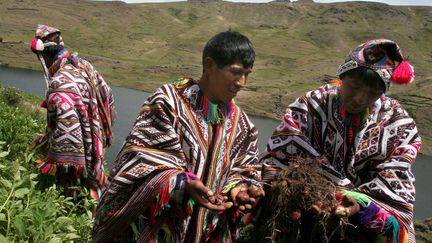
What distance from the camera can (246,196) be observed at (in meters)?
2.21

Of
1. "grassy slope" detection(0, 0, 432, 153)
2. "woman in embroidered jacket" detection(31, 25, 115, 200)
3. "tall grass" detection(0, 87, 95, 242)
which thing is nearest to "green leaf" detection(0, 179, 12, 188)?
"tall grass" detection(0, 87, 95, 242)

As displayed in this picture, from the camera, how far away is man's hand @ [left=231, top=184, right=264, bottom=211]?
7.25 ft

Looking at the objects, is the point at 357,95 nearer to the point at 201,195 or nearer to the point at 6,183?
the point at 201,195

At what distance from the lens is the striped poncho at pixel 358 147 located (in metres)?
2.38

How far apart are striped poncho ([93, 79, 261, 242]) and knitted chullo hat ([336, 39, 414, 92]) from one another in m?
0.73

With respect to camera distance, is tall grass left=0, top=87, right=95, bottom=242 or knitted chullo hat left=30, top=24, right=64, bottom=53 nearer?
tall grass left=0, top=87, right=95, bottom=242

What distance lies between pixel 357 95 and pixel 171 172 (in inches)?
41.1

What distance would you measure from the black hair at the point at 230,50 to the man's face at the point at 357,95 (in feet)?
1.80

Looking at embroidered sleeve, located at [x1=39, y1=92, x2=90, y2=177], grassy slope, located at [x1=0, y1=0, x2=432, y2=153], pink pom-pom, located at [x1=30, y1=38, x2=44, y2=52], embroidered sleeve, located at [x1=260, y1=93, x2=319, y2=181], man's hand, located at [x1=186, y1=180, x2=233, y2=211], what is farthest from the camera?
grassy slope, located at [x1=0, y1=0, x2=432, y2=153]

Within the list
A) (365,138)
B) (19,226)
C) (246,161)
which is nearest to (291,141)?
(246,161)

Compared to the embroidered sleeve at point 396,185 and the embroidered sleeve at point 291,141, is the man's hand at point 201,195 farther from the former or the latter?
the embroidered sleeve at point 396,185

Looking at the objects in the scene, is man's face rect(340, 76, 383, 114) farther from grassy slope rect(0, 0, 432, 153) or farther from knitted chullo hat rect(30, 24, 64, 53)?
grassy slope rect(0, 0, 432, 153)

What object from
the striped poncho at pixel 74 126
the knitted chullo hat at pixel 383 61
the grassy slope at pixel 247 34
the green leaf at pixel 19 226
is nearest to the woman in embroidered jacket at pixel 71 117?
the striped poncho at pixel 74 126

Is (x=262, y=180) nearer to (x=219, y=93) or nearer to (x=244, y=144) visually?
(x=244, y=144)
